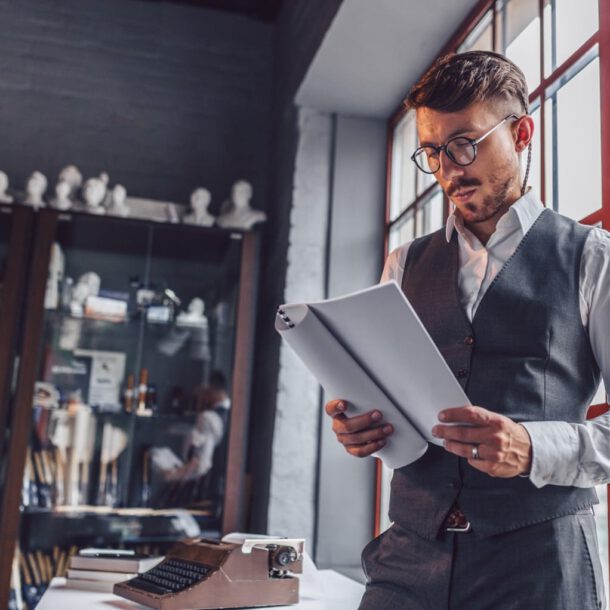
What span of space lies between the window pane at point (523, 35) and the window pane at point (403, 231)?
0.81 m

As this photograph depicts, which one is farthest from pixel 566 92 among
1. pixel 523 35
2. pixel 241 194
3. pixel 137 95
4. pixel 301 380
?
pixel 137 95

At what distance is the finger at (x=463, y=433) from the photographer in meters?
1.01

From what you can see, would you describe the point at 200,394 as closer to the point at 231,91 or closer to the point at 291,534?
the point at 291,534

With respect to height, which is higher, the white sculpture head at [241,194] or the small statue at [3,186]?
the white sculpture head at [241,194]

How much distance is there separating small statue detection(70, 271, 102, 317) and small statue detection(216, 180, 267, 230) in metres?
0.59

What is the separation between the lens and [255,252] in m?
3.30

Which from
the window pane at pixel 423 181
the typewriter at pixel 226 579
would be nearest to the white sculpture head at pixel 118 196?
the window pane at pixel 423 181

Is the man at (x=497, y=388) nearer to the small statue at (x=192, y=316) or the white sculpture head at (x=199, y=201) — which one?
the small statue at (x=192, y=316)

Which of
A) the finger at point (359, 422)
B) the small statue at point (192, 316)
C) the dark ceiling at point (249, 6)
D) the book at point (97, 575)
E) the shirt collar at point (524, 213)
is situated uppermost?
the dark ceiling at point (249, 6)

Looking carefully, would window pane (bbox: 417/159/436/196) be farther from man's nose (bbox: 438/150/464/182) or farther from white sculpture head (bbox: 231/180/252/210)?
man's nose (bbox: 438/150/464/182)

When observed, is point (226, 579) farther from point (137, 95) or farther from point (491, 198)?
point (137, 95)

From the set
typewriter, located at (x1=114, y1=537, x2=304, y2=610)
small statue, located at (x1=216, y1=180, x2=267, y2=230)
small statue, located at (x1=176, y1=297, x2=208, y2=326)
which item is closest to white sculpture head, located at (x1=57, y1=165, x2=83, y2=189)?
small statue, located at (x1=216, y1=180, x2=267, y2=230)

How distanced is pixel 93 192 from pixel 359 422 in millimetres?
2414

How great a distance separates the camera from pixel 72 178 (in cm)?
342
